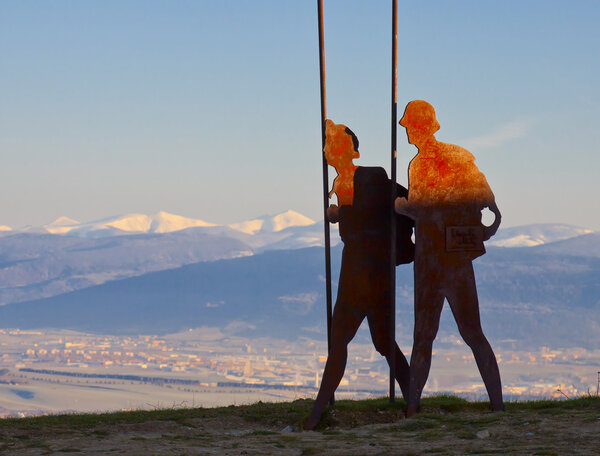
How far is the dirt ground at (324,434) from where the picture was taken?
11672mm

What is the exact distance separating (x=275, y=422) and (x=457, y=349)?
185 metres

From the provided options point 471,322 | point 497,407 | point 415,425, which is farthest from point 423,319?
point 415,425

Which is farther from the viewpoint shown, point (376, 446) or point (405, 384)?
point (405, 384)

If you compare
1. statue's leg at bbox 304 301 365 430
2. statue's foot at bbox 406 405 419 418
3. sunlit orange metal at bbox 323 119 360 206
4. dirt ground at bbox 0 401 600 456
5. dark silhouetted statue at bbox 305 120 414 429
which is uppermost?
sunlit orange metal at bbox 323 119 360 206

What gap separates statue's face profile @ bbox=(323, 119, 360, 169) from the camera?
1586 centimetres

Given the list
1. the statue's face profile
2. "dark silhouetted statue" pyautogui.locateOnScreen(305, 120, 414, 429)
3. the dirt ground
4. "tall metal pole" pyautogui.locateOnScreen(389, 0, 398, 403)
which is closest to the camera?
the dirt ground

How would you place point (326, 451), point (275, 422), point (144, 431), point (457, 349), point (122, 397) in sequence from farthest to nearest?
1. point (457, 349)
2. point (122, 397)
3. point (275, 422)
4. point (144, 431)
5. point (326, 451)

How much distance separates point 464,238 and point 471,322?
139 centimetres

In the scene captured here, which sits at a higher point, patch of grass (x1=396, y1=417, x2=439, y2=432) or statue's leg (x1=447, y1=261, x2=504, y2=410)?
statue's leg (x1=447, y1=261, x2=504, y2=410)

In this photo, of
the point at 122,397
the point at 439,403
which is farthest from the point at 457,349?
the point at 439,403

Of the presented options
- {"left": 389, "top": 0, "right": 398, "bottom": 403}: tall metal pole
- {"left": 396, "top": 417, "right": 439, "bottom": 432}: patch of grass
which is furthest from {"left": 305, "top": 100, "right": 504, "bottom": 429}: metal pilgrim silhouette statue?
{"left": 396, "top": 417, "right": 439, "bottom": 432}: patch of grass

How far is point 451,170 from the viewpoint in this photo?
599 inches

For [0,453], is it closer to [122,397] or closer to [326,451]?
[326,451]

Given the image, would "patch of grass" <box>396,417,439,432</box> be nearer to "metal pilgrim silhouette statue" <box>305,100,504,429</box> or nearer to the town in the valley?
"metal pilgrim silhouette statue" <box>305,100,504,429</box>
